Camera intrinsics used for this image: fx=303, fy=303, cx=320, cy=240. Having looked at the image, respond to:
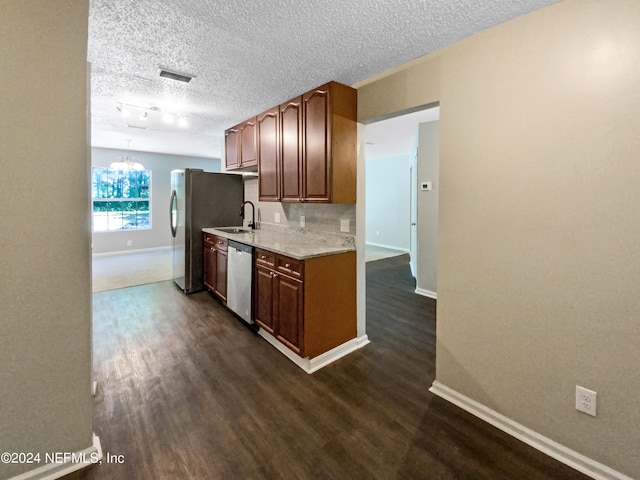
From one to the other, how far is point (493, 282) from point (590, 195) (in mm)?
669

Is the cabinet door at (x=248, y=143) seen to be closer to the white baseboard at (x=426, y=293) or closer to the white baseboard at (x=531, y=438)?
the white baseboard at (x=426, y=293)

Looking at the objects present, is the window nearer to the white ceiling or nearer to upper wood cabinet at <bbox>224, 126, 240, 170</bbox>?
upper wood cabinet at <bbox>224, 126, 240, 170</bbox>

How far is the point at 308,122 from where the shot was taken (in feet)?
9.07

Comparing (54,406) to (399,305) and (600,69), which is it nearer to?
(600,69)

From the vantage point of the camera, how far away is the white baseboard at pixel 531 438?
151 centimetres

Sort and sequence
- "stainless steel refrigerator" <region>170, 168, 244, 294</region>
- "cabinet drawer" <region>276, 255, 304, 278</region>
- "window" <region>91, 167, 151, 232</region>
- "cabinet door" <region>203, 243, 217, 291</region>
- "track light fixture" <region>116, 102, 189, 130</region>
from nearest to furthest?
"cabinet drawer" <region>276, 255, 304, 278</region>, "track light fixture" <region>116, 102, 189, 130</region>, "cabinet door" <region>203, 243, 217, 291</region>, "stainless steel refrigerator" <region>170, 168, 244, 294</region>, "window" <region>91, 167, 151, 232</region>

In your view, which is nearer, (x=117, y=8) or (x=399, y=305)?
(x=117, y=8)

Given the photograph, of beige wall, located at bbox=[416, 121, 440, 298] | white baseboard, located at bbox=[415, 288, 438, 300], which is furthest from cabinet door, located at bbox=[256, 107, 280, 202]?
white baseboard, located at bbox=[415, 288, 438, 300]

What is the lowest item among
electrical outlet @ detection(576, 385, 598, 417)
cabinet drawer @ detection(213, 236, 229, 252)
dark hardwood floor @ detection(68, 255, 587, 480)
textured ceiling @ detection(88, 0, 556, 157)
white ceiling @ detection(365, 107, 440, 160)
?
dark hardwood floor @ detection(68, 255, 587, 480)

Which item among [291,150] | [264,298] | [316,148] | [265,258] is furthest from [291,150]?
[264,298]

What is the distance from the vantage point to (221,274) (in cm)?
391

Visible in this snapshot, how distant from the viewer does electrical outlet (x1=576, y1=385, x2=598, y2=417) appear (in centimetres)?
152

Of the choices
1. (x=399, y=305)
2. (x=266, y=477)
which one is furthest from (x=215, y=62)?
(x=399, y=305)

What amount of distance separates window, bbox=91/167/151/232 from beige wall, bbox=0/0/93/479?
6.55 m
